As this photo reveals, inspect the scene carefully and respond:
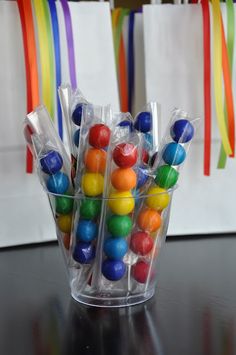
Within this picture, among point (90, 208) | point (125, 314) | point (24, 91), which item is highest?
point (24, 91)

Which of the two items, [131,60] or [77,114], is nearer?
[77,114]

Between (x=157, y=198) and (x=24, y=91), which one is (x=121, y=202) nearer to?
(x=157, y=198)

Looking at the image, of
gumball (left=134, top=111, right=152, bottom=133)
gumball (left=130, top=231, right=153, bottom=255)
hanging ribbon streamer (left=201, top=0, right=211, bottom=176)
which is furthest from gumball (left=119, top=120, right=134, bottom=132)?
hanging ribbon streamer (left=201, top=0, right=211, bottom=176)

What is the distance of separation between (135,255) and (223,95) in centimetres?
30

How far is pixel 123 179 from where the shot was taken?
0.51 metres

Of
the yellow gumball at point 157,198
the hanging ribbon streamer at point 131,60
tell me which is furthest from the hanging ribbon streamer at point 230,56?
the yellow gumball at point 157,198

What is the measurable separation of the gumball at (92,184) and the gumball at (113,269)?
7 centimetres

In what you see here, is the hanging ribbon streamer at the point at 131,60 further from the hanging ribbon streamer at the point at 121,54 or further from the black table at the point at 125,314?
the black table at the point at 125,314

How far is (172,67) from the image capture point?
735 mm

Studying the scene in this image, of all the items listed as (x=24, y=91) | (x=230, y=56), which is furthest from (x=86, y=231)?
(x=230, y=56)

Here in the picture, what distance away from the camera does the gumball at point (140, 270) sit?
55 centimetres

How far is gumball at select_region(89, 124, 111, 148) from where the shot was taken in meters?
0.52

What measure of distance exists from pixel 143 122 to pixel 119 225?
0.11 meters

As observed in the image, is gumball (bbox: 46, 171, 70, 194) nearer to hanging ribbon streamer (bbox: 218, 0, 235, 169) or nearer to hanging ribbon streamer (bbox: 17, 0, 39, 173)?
hanging ribbon streamer (bbox: 17, 0, 39, 173)
